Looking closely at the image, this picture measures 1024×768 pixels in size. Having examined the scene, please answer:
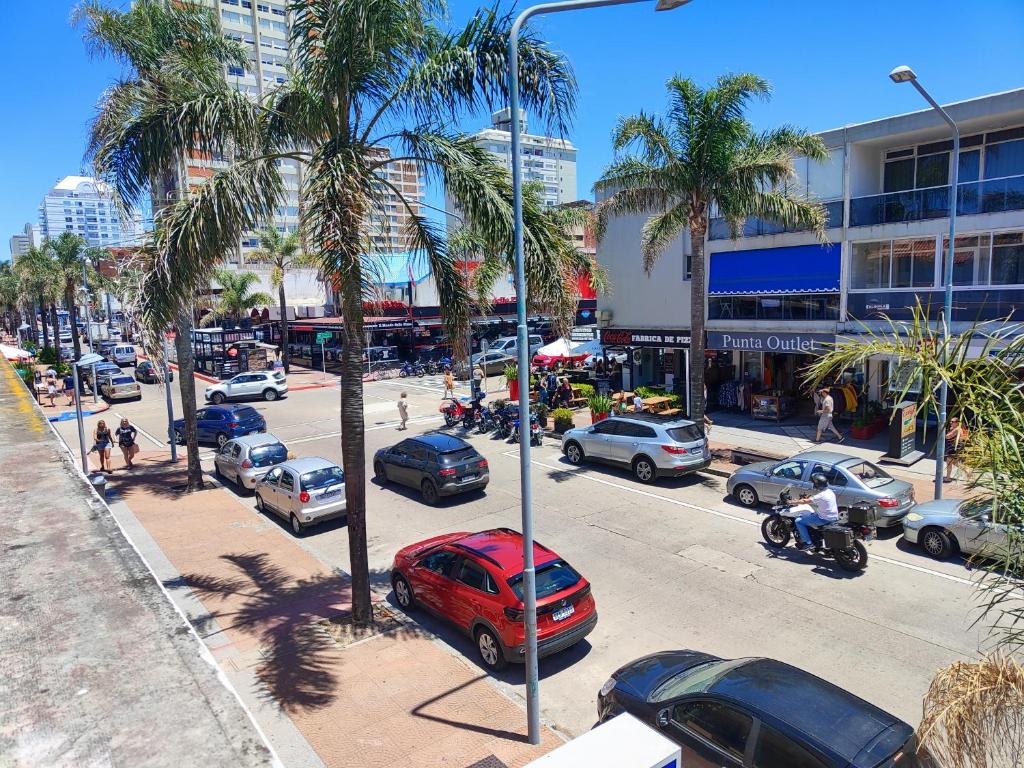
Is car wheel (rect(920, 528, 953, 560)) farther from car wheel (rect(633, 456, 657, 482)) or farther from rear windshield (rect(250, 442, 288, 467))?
rear windshield (rect(250, 442, 288, 467))

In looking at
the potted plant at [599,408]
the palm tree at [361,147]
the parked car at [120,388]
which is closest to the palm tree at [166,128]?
the palm tree at [361,147]

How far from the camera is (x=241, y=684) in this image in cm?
892

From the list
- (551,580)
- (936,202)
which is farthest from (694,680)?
(936,202)

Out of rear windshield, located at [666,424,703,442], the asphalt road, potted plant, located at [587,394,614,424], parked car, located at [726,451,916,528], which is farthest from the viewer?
potted plant, located at [587,394,614,424]

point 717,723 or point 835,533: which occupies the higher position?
point 717,723

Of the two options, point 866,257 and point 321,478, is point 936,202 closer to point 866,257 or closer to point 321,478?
point 866,257

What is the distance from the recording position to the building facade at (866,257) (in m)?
19.2

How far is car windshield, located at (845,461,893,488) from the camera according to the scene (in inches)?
538

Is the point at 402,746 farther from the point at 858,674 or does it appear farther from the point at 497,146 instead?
the point at 497,146

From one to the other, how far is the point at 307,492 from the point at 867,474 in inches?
458

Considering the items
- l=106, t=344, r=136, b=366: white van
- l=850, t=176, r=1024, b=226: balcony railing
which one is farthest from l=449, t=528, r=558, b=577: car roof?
l=106, t=344, r=136, b=366: white van

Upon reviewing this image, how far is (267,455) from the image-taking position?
61.0 ft

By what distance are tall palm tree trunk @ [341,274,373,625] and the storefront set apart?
16482 millimetres

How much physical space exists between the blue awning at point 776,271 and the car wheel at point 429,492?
13993 mm
